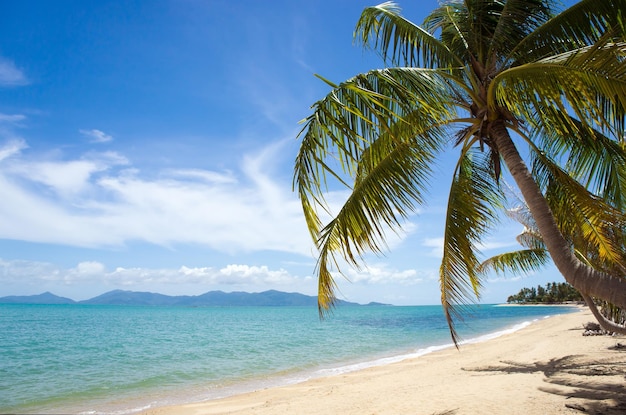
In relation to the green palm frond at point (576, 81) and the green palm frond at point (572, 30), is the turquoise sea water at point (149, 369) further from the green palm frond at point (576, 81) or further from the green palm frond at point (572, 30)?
the green palm frond at point (572, 30)

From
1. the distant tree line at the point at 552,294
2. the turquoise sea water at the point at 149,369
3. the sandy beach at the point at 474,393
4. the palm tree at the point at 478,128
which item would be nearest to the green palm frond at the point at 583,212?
the palm tree at the point at 478,128

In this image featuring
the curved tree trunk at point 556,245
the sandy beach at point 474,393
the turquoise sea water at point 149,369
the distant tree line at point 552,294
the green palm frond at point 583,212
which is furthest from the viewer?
the distant tree line at point 552,294

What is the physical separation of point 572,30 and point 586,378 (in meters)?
6.11

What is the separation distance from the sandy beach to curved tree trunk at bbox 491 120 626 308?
2.21m

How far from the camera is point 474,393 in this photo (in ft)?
22.1

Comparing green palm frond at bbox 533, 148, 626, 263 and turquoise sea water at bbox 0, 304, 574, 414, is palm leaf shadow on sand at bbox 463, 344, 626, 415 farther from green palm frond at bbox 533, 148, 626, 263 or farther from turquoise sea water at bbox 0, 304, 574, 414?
turquoise sea water at bbox 0, 304, 574, 414

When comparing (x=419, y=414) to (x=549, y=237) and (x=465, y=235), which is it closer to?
(x=465, y=235)

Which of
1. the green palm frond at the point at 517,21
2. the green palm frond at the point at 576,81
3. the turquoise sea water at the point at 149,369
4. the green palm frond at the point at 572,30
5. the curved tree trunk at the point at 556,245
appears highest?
the green palm frond at the point at 517,21

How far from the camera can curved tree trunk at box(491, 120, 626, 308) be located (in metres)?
3.57

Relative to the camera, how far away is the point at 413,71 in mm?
3812

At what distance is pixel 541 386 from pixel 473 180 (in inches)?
148

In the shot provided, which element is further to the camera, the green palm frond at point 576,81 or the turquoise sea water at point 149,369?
the turquoise sea water at point 149,369

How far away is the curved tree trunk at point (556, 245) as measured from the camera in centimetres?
357

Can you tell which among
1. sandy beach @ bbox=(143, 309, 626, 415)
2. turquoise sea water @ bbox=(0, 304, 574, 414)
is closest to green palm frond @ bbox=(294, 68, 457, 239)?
sandy beach @ bbox=(143, 309, 626, 415)
